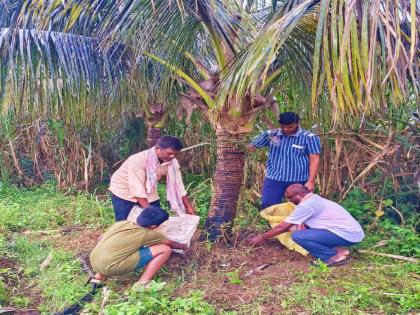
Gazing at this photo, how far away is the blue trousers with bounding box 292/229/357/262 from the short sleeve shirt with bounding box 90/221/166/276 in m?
1.37

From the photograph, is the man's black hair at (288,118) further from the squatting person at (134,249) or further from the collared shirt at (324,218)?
the squatting person at (134,249)

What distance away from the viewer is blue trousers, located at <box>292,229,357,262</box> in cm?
442

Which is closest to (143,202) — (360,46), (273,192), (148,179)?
(148,179)

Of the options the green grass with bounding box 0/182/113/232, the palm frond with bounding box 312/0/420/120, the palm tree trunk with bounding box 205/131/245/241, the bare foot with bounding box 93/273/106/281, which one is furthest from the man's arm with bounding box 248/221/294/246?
the green grass with bounding box 0/182/113/232

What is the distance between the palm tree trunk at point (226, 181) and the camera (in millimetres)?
4711

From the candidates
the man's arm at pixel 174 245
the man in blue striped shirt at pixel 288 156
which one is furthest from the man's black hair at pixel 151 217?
the man in blue striped shirt at pixel 288 156

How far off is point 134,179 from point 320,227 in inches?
70.8

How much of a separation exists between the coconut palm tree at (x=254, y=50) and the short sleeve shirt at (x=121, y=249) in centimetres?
100

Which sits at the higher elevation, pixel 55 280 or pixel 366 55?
pixel 366 55

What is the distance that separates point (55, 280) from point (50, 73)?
1951 mm

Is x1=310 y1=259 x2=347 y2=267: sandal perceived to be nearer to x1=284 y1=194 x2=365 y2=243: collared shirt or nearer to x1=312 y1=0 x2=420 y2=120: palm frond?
x1=284 y1=194 x2=365 y2=243: collared shirt

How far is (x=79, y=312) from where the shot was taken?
155 inches

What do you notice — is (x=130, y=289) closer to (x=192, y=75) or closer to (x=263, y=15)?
(x=192, y=75)

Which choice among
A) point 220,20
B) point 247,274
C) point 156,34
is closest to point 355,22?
point 220,20
